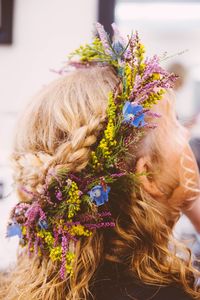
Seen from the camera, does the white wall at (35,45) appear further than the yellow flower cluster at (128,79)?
Yes

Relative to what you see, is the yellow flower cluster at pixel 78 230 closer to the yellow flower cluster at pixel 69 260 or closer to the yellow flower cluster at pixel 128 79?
the yellow flower cluster at pixel 69 260

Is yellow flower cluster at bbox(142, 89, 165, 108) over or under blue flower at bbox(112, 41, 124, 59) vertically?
under

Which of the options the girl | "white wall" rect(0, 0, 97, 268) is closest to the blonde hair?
the girl

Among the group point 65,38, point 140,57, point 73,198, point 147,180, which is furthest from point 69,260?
point 65,38

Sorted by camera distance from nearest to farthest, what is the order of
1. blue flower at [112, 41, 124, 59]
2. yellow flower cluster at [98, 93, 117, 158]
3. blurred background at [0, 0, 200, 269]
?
yellow flower cluster at [98, 93, 117, 158] → blue flower at [112, 41, 124, 59] → blurred background at [0, 0, 200, 269]

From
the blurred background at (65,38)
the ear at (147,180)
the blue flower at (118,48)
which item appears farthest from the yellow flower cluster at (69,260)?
the blurred background at (65,38)

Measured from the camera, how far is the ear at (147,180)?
1087 millimetres

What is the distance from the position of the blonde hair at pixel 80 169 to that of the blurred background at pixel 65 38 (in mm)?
706

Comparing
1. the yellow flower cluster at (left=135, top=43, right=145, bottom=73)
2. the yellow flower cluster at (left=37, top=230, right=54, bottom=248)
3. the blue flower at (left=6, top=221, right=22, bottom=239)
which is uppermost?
the yellow flower cluster at (left=135, top=43, right=145, bottom=73)

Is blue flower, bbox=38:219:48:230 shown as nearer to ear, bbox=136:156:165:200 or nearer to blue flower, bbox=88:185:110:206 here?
blue flower, bbox=88:185:110:206

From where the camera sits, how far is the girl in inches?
39.7

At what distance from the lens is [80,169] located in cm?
101

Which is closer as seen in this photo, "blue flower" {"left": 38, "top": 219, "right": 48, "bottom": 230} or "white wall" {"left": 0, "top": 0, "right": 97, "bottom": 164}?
"blue flower" {"left": 38, "top": 219, "right": 48, "bottom": 230}

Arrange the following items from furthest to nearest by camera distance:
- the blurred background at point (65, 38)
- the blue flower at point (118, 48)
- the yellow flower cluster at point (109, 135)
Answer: the blurred background at point (65, 38), the blue flower at point (118, 48), the yellow flower cluster at point (109, 135)
